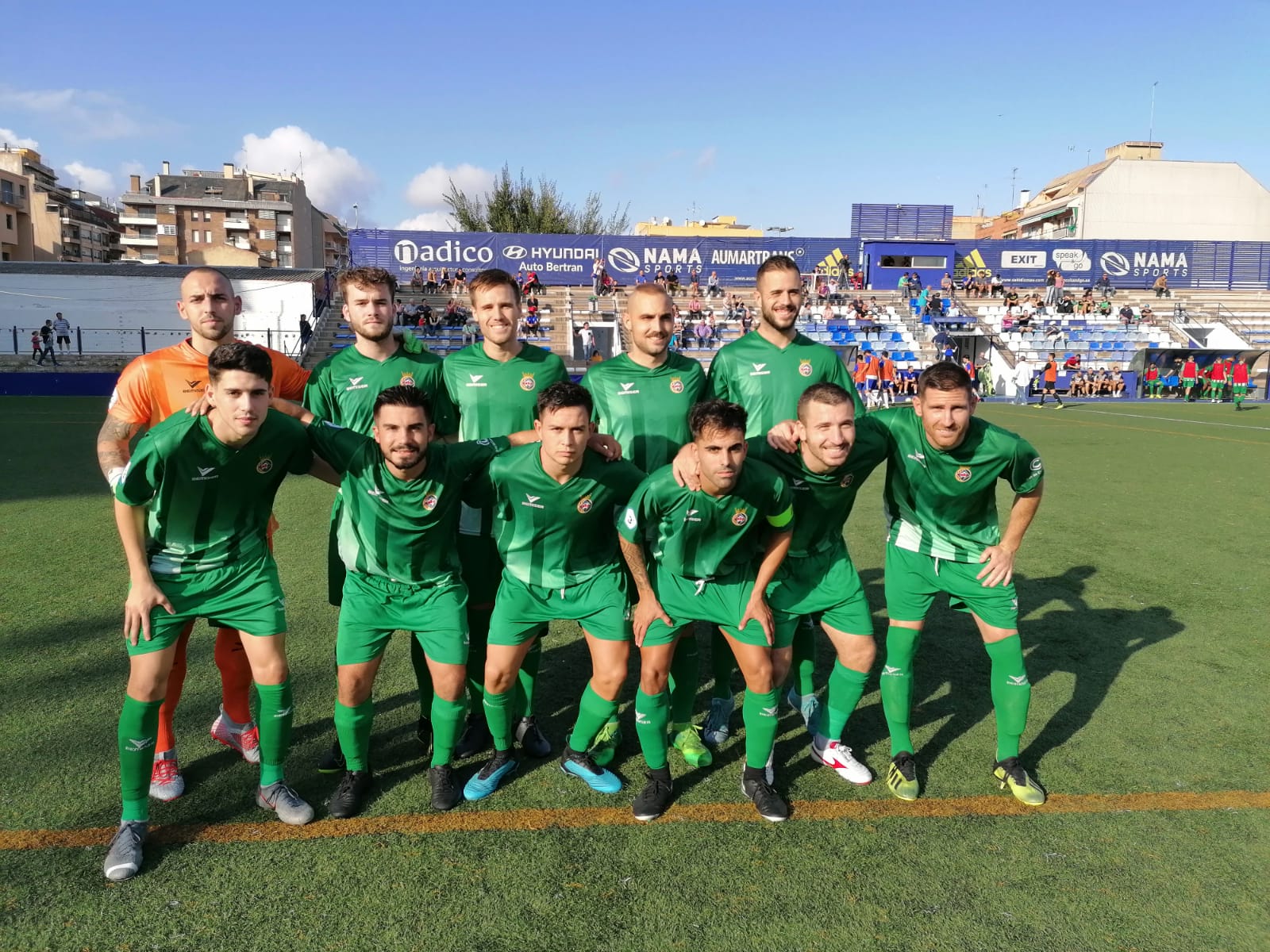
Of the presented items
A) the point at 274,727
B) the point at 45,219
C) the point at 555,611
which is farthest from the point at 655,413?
the point at 45,219

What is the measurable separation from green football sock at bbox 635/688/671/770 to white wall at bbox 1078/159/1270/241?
58548 mm

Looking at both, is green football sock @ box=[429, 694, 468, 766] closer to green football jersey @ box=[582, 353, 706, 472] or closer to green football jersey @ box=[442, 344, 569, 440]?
green football jersey @ box=[442, 344, 569, 440]

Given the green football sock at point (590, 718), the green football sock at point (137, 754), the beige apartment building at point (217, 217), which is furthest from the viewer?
the beige apartment building at point (217, 217)

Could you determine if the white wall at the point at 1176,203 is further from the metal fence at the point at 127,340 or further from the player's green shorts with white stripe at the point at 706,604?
the player's green shorts with white stripe at the point at 706,604

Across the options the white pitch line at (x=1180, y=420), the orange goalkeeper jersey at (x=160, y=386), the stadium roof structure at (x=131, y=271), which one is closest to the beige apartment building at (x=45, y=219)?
the stadium roof structure at (x=131, y=271)

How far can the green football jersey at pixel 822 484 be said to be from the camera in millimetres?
3678

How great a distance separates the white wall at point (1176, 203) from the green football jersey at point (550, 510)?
191 ft

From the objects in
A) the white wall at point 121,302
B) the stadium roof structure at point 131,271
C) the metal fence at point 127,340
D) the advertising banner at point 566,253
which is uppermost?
the advertising banner at point 566,253

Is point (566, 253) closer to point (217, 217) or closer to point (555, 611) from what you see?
point (555, 611)

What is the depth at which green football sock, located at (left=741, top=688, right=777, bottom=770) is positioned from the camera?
11.5 feet

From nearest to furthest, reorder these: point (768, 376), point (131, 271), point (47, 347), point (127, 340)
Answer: point (768, 376), point (47, 347), point (127, 340), point (131, 271)

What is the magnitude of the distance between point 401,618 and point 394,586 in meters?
0.14

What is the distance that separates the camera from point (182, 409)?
11.3 ft

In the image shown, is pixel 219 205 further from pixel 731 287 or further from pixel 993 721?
pixel 993 721
